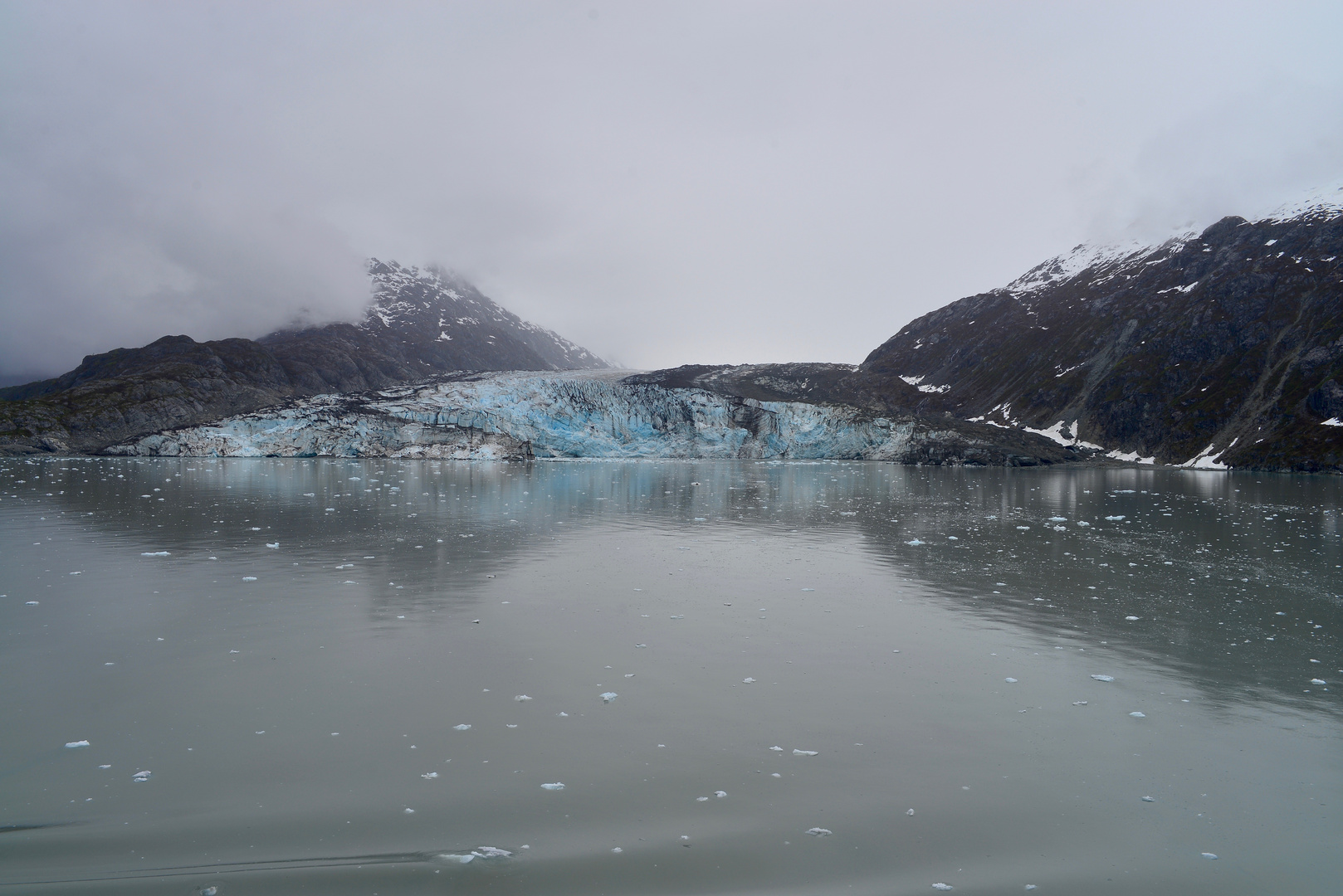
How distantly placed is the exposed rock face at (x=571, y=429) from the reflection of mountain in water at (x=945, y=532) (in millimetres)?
25402

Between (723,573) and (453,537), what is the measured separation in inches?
295

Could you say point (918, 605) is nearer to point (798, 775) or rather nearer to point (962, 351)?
point (798, 775)

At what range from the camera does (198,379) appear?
112 m

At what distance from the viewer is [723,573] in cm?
1398

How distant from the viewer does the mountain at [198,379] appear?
3430 inches

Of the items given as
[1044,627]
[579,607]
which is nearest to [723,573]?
[579,607]

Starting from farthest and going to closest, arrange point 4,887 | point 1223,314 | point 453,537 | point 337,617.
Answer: point 1223,314, point 453,537, point 337,617, point 4,887

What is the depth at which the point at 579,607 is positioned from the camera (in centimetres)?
1105

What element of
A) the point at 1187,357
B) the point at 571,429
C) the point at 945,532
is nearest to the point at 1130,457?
the point at 1187,357

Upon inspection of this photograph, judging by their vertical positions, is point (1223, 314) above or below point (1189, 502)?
above

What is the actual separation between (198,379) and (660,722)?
128722 millimetres

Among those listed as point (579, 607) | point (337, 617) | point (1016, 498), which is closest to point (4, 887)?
point (337, 617)

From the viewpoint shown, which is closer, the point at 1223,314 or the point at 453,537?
the point at 453,537

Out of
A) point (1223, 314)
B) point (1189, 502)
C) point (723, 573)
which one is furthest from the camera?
point (1223, 314)
